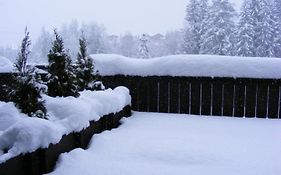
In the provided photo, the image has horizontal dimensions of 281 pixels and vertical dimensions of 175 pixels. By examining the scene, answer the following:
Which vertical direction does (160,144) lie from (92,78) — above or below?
below

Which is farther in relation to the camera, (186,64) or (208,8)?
(208,8)

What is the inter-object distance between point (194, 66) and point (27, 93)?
16.8 ft

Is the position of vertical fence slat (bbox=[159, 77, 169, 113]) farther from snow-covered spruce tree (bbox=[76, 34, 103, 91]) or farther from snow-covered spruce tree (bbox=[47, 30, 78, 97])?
snow-covered spruce tree (bbox=[47, 30, 78, 97])

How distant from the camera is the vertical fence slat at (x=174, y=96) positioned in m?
8.91

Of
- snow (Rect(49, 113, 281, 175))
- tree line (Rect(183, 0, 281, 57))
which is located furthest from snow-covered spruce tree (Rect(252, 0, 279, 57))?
snow (Rect(49, 113, 281, 175))

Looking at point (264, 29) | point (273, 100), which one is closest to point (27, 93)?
point (273, 100)

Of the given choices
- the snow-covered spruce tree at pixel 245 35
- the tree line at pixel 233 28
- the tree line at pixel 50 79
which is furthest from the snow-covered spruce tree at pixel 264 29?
the tree line at pixel 50 79

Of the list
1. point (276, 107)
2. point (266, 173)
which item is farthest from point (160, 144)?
point (276, 107)

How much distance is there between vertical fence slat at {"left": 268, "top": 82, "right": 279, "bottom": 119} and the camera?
27.4ft

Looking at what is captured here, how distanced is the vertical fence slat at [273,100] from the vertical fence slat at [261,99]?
12 cm

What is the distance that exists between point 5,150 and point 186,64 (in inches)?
229

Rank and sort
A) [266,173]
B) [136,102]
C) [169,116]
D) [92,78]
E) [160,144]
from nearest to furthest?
[266,173] < [160,144] < [92,78] < [169,116] < [136,102]

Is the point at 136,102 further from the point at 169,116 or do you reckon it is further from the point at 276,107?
the point at 276,107

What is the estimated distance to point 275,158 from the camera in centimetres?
486
